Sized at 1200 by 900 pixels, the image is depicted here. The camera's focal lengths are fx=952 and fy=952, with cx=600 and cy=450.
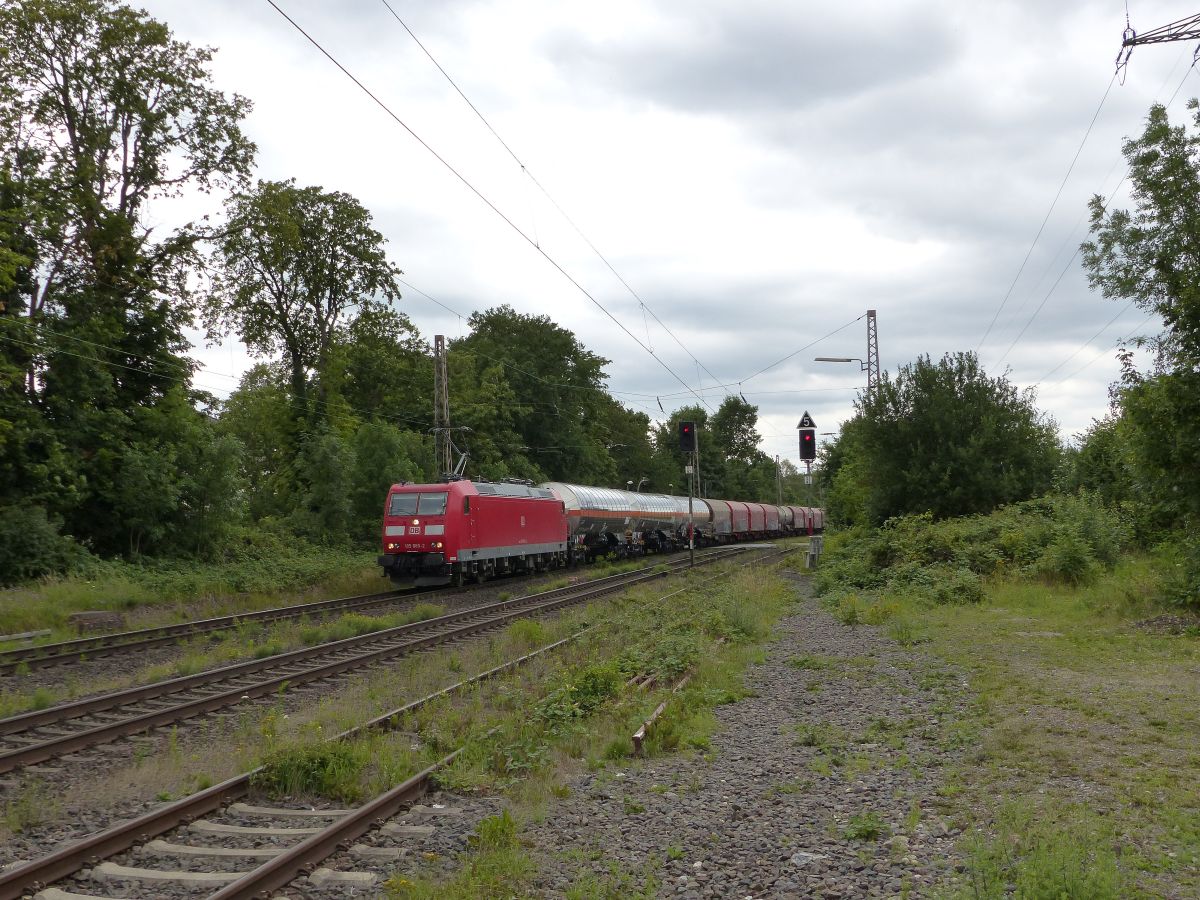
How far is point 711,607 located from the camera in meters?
19.0

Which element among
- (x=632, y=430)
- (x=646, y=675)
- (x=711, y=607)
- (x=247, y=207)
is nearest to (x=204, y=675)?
(x=646, y=675)

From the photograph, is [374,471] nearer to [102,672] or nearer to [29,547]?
[29,547]

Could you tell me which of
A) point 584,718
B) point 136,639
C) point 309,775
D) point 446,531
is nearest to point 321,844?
point 309,775

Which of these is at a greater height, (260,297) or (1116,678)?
(260,297)

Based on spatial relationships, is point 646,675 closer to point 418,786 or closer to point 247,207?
point 418,786

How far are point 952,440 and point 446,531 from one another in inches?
665

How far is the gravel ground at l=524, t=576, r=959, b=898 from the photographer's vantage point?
5.47 meters

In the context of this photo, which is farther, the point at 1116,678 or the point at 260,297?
the point at 260,297

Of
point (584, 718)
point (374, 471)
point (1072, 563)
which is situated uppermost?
point (374, 471)

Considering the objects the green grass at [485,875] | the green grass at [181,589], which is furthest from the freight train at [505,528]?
the green grass at [485,875]

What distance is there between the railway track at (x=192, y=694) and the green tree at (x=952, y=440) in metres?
18.1

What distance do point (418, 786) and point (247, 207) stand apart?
96.0 ft

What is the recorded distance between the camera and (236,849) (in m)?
6.09

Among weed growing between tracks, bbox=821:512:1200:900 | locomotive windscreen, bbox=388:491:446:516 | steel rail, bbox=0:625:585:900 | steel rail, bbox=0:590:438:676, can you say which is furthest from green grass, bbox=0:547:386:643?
weed growing between tracks, bbox=821:512:1200:900
